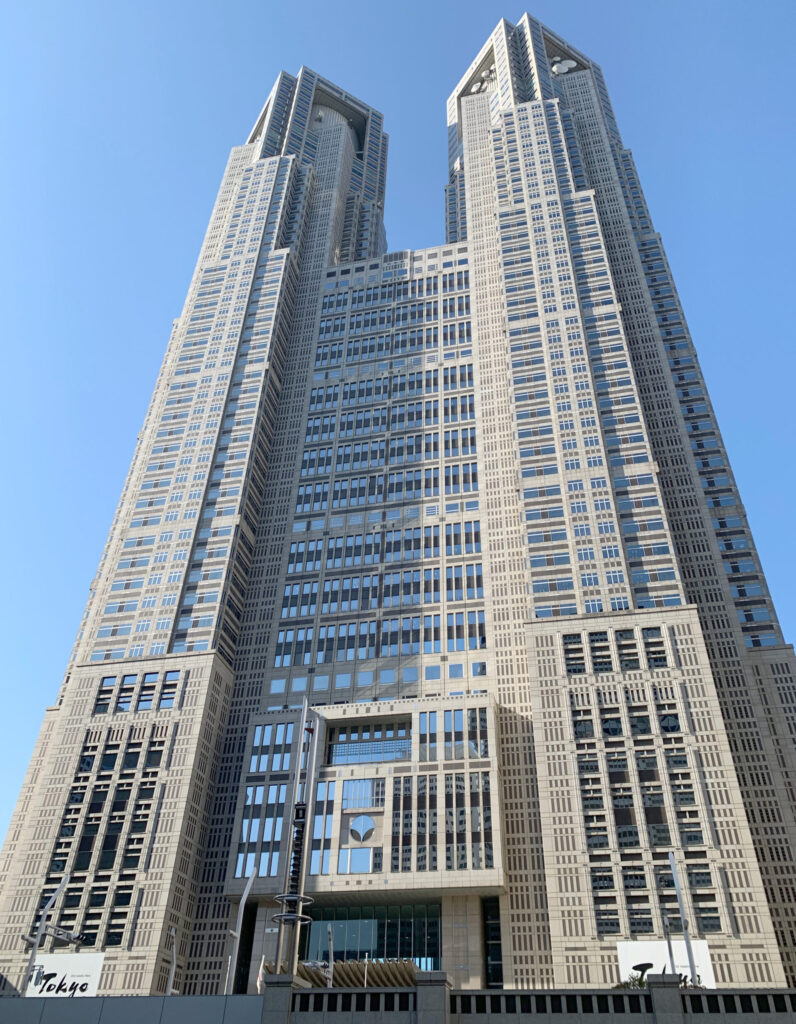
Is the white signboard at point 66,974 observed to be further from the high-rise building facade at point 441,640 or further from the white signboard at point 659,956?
the white signboard at point 659,956

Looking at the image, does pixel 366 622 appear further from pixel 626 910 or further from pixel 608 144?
pixel 608 144

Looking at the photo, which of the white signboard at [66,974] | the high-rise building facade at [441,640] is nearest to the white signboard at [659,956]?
the high-rise building facade at [441,640]

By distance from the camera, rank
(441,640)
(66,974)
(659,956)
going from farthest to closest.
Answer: (441,640), (66,974), (659,956)

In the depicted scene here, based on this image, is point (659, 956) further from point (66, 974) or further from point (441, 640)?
point (66, 974)

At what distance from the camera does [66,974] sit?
8894cm

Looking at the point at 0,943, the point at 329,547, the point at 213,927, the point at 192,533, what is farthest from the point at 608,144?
the point at 0,943

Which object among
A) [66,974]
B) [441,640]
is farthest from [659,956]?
[66,974]

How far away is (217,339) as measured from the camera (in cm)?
15188

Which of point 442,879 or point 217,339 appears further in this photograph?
point 217,339

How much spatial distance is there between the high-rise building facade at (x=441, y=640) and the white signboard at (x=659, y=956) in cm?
78

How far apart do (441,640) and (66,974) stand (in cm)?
5825

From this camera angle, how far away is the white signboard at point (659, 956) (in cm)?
7831

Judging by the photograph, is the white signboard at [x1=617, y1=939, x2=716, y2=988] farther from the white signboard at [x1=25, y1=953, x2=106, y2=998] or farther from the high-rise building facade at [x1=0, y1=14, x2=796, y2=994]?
the white signboard at [x1=25, y1=953, x2=106, y2=998]

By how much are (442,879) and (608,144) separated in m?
151
